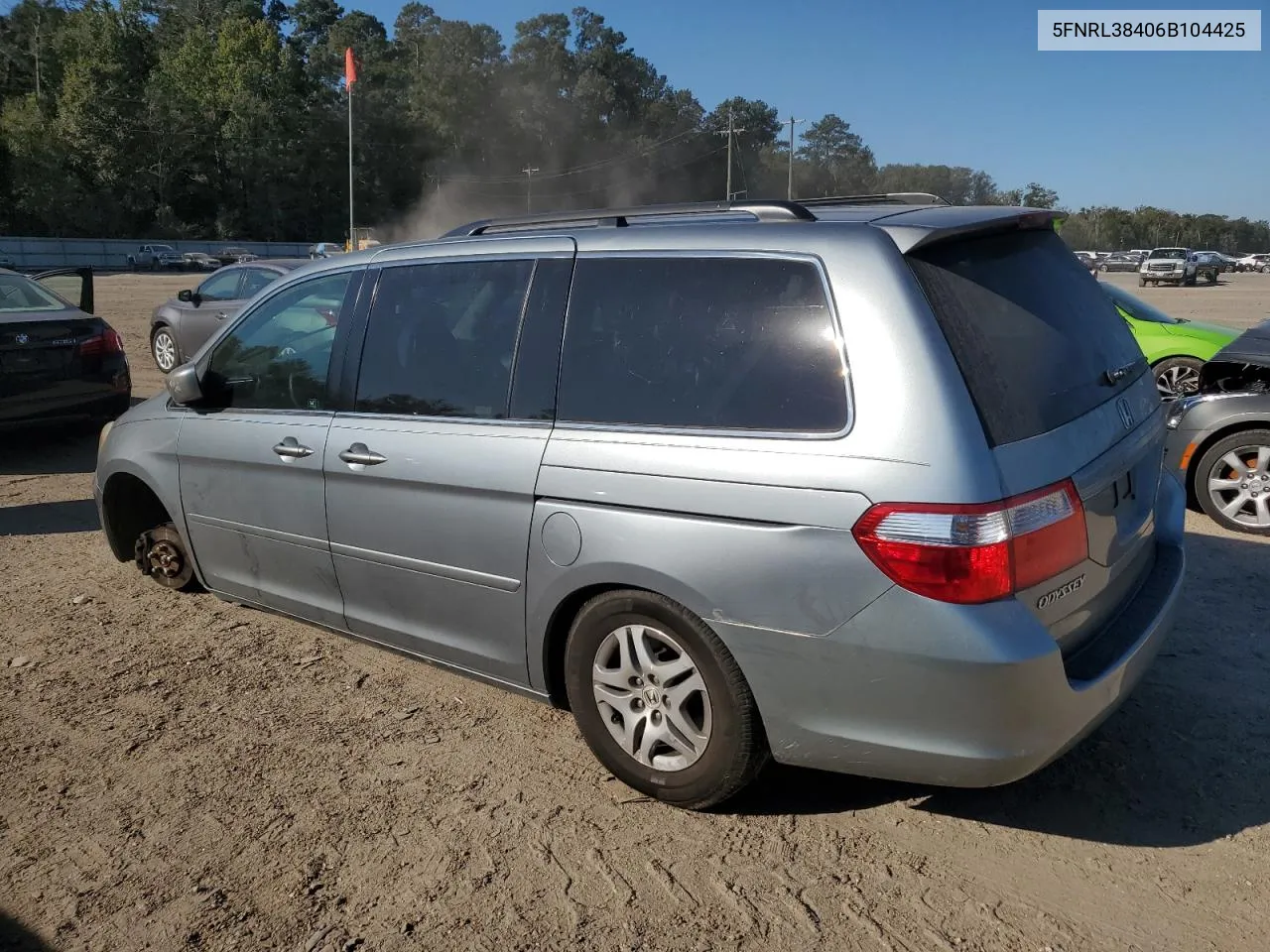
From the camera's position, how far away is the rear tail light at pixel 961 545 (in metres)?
2.55

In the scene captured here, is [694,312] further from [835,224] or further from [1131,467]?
[1131,467]

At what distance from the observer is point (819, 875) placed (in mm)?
2889

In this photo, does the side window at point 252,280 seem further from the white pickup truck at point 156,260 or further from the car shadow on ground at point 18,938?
the white pickup truck at point 156,260

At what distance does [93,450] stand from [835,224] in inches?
331

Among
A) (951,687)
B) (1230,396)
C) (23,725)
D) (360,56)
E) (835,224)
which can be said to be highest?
(360,56)

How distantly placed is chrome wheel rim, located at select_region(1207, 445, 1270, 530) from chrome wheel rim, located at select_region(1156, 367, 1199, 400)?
10.4 feet

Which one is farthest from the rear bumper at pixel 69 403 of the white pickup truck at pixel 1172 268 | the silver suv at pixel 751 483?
the white pickup truck at pixel 1172 268

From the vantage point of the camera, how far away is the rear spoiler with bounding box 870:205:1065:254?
286cm

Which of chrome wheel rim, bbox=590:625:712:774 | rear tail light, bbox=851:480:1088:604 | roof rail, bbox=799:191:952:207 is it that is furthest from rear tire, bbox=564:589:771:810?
roof rail, bbox=799:191:952:207

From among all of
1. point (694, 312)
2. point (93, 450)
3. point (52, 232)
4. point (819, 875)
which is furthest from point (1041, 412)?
point (52, 232)

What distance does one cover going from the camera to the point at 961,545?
2549mm

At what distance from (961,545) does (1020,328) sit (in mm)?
813

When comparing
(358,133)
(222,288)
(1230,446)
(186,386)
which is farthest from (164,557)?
(358,133)

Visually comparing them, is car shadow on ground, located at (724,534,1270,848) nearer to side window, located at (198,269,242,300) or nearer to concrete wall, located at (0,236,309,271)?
side window, located at (198,269,242,300)
